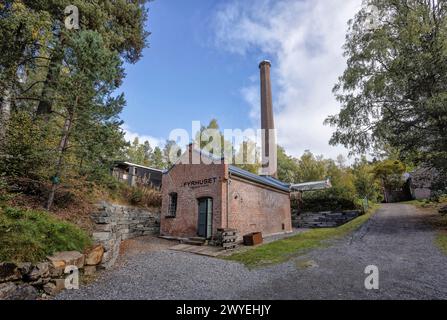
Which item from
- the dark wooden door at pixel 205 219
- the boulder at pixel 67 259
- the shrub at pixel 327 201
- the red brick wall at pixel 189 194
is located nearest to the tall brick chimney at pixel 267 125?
the shrub at pixel 327 201

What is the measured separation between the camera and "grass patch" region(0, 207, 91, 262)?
399 centimetres

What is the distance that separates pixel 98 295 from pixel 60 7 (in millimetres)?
11190

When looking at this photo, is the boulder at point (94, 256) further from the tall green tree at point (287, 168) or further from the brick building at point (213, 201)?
the tall green tree at point (287, 168)

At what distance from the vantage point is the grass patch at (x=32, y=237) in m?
3.99

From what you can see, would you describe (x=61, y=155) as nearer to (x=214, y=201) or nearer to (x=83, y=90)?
(x=83, y=90)

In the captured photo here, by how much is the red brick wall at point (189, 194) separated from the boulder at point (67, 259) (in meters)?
5.76

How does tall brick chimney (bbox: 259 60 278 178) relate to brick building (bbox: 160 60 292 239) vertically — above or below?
above

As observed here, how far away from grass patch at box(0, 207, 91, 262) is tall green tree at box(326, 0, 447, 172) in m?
12.8

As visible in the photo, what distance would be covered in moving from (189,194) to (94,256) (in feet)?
21.8

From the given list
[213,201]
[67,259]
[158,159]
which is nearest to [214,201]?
[213,201]

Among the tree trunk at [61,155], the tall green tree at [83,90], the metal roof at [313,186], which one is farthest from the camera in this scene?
the metal roof at [313,186]

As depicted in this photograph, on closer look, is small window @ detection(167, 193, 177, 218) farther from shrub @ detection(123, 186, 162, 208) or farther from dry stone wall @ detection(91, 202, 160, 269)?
shrub @ detection(123, 186, 162, 208)

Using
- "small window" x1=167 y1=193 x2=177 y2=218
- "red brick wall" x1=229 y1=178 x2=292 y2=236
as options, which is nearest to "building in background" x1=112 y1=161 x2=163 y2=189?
"small window" x1=167 y1=193 x2=177 y2=218

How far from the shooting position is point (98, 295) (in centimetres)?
406
